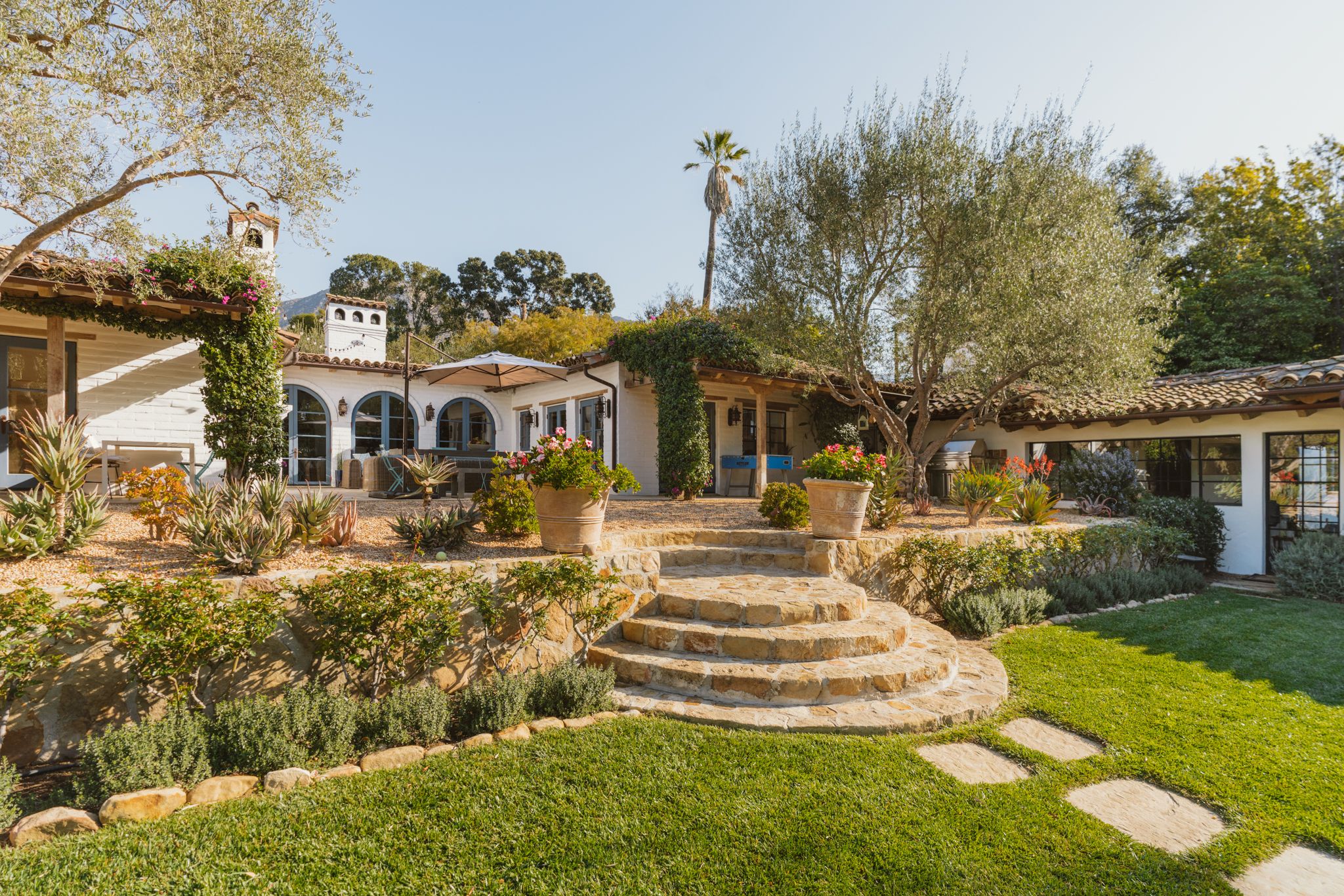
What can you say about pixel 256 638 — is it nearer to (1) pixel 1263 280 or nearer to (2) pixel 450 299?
(1) pixel 1263 280

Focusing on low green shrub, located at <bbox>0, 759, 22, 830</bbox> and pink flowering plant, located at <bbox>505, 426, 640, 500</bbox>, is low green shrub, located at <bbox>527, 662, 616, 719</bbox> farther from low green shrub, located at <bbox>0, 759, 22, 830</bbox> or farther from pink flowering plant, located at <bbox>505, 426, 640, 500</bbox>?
low green shrub, located at <bbox>0, 759, 22, 830</bbox>

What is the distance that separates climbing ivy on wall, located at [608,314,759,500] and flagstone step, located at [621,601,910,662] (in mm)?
5746

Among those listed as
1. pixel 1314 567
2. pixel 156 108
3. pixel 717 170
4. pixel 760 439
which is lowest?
pixel 1314 567

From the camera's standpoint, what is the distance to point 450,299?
34688 millimetres

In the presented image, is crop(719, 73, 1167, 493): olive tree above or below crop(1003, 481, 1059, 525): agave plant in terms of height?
above

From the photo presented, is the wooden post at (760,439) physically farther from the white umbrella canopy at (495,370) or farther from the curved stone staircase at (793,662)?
the curved stone staircase at (793,662)

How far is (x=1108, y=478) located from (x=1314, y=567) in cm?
342

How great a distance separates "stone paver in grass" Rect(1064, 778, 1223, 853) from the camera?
2.89 m

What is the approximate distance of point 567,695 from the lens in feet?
13.1

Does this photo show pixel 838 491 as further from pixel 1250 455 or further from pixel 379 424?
pixel 379 424

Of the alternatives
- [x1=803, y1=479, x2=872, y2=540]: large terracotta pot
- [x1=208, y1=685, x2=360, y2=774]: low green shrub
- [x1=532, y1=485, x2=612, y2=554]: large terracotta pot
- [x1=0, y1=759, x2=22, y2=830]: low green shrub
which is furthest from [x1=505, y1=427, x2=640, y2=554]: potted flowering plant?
[x1=0, y1=759, x2=22, y2=830]: low green shrub

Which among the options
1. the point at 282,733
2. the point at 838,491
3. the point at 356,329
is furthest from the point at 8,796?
the point at 356,329

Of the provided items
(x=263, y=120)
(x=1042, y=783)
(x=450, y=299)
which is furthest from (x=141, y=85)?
(x=450, y=299)

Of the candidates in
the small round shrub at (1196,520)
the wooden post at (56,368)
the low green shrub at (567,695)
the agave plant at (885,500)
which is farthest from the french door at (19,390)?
the small round shrub at (1196,520)
